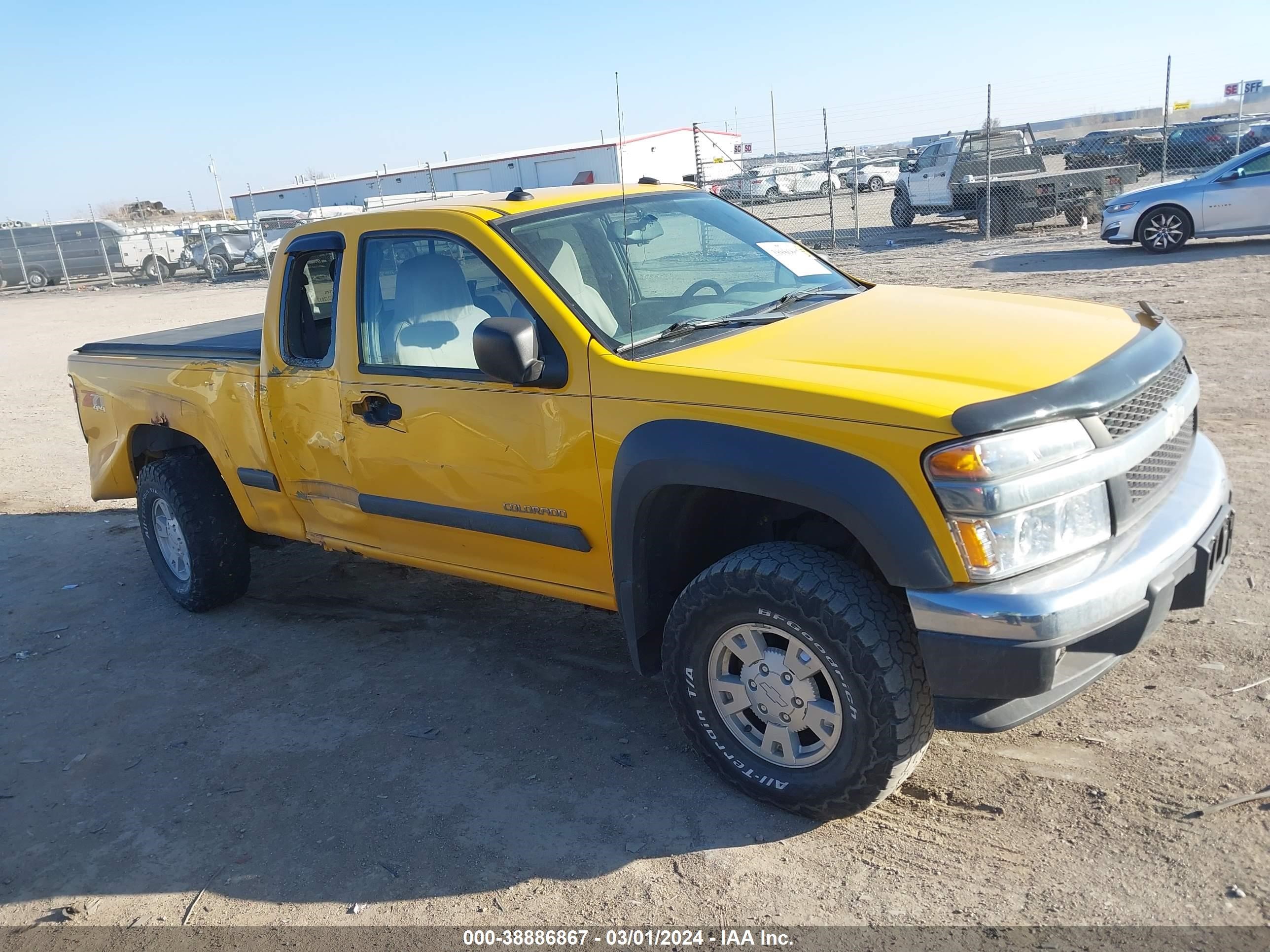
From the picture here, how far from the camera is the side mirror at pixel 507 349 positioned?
3.35 meters

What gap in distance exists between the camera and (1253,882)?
2.71 metres

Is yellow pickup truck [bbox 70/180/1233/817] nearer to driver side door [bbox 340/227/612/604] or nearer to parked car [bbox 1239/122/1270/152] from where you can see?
driver side door [bbox 340/227/612/604]

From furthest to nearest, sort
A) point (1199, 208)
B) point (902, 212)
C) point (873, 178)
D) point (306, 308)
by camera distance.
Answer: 1. point (873, 178)
2. point (902, 212)
3. point (1199, 208)
4. point (306, 308)

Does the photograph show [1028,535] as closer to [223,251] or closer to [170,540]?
[170,540]

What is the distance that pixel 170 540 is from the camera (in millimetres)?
5605

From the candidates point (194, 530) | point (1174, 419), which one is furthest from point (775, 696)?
point (194, 530)

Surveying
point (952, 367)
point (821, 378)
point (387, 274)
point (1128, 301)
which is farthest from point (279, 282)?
point (1128, 301)

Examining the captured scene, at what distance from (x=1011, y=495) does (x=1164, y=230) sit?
1300cm

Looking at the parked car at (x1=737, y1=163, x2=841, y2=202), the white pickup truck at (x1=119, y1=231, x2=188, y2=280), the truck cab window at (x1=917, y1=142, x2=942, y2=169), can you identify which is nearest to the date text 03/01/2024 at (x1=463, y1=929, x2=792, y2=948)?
the parked car at (x1=737, y1=163, x2=841, y2=202)

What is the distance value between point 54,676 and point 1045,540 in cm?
460

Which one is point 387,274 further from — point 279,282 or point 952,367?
point 952,367

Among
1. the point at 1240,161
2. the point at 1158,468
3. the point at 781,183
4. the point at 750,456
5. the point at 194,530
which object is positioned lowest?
the point at 194,530

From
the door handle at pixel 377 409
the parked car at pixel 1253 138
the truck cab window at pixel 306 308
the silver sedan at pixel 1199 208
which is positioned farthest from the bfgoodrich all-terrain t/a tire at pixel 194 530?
the parked car at pixel 1253 138

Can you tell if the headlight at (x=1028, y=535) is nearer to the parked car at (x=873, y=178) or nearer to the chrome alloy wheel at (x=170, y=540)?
the chrome alloy wheel at (x=170, y=540)
